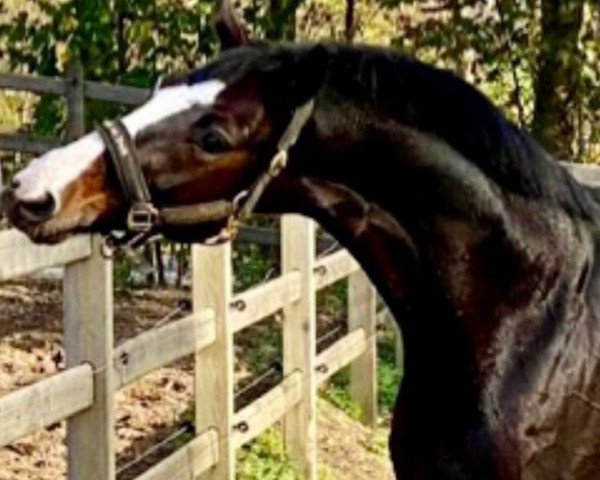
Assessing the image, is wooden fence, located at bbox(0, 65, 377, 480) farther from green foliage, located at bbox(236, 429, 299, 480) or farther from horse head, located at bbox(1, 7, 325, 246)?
horse head, located at bbox(1, 7, 325, 246)

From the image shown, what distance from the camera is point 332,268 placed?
852cm

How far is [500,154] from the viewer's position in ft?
13.2

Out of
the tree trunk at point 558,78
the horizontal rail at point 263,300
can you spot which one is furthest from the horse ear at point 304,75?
the tree trunk at point 558,78

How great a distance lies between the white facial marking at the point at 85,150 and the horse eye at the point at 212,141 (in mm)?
67

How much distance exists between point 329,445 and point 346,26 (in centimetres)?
386

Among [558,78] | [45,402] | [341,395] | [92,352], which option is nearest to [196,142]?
[45,402]

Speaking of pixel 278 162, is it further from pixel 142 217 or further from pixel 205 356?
pixel 205 356

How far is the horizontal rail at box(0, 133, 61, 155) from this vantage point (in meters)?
11.1

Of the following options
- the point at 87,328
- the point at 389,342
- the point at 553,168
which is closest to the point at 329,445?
the point at 389,342

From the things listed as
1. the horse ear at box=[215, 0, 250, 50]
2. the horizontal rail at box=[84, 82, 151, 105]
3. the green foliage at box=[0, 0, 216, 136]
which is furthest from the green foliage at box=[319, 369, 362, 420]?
the horse ear at box=[215, 0, 250, 50]

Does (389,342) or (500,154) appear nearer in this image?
(500,154)

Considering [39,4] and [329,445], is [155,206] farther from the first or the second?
[39,4]

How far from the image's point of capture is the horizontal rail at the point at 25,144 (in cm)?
1105

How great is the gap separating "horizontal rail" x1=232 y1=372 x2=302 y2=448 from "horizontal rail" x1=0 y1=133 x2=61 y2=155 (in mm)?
3849
